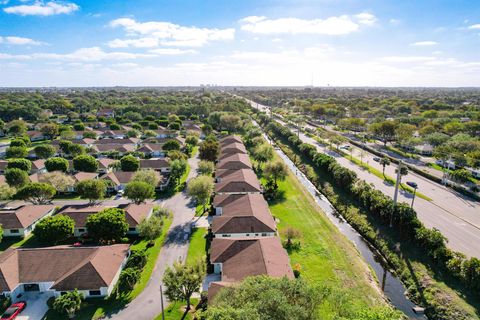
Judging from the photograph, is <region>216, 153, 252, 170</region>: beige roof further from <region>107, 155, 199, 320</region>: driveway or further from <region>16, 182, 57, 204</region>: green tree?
<region>16, 182, 57, 204</region>: green tree

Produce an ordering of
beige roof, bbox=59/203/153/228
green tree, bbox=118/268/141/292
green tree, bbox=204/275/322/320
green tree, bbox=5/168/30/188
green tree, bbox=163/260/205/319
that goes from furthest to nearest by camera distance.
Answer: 1. green tree, bbox=5/168/30/188
2. beige roof, bbox=59/203/153/228
3. green tree, bbox=118/268/141/292
4. green tree, bbox=163/260/205/319
5. green tree, bbox=204/275/322/320

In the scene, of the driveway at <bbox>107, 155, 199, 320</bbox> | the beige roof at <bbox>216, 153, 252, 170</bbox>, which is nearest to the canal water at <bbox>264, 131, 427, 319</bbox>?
the beige roof at <bbox>216, 153, 252, 170</bbox>

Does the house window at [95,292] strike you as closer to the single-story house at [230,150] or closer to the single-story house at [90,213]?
the single-story house at [90,213]

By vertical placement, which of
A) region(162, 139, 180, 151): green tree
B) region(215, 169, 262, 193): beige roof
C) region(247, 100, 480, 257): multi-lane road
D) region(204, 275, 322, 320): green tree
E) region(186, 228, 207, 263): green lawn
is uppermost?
region(204, 275, 322, 320): green tree

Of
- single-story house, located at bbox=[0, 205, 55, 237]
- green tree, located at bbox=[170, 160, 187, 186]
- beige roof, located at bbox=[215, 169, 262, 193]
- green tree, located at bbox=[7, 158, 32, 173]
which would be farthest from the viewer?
green tree, located at bbox=[7, 158, 32, 173]

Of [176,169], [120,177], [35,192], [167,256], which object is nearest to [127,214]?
[167,256]

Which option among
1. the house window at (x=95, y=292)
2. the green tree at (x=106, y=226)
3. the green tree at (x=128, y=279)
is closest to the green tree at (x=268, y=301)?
the green tree at (x=128, y=279)

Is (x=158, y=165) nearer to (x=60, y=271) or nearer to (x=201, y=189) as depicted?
(x=201, y=189)
